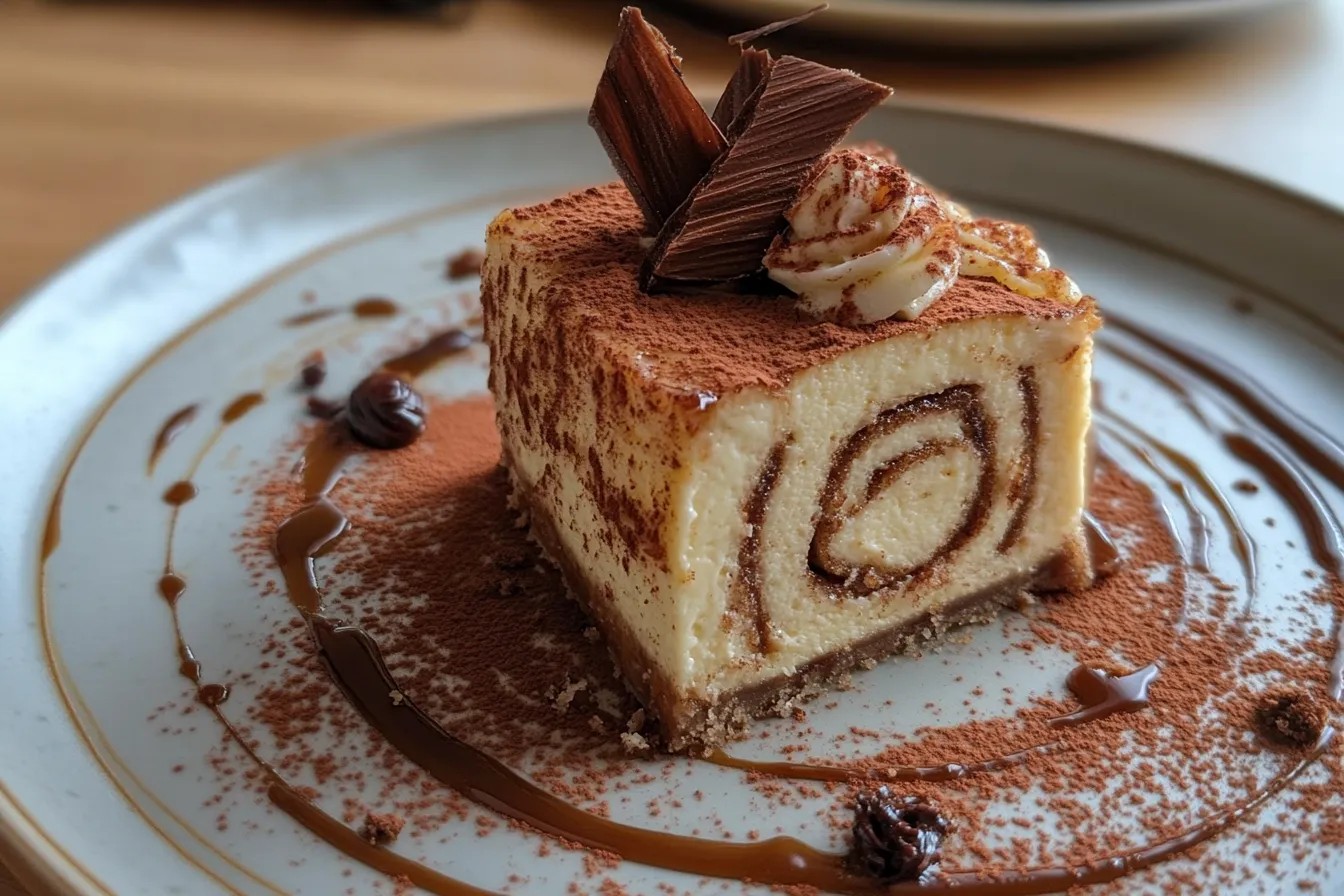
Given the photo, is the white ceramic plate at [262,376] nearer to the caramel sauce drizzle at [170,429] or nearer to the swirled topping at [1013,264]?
the caramel sauce drizzle at [170,429]

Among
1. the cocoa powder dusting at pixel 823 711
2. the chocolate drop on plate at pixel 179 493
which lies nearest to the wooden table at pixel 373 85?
the chocolate drop on plate at pixel 179 493

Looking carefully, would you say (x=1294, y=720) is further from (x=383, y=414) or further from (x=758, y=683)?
(x=383, y=414)

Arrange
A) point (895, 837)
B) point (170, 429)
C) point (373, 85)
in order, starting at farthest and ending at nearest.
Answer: point (373, 85) → point (170, 429) → point (895, 837)

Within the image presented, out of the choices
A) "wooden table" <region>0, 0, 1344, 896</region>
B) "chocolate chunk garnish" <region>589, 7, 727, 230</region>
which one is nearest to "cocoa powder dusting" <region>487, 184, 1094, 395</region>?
"chocolate chunk garnish" <region>589, 7, 727, 230</region>

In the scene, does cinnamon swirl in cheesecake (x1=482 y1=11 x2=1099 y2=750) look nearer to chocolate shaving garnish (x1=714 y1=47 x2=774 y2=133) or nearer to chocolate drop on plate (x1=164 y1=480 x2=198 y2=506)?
chocolate shaving garnish (x1=714 y1=47 x2=774 y2=133)

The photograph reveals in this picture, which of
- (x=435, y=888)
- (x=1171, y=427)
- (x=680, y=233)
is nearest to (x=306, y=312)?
(x=680, y=233)

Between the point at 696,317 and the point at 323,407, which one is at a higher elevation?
the point at 696,317

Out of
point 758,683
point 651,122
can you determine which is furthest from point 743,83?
point 758,683
